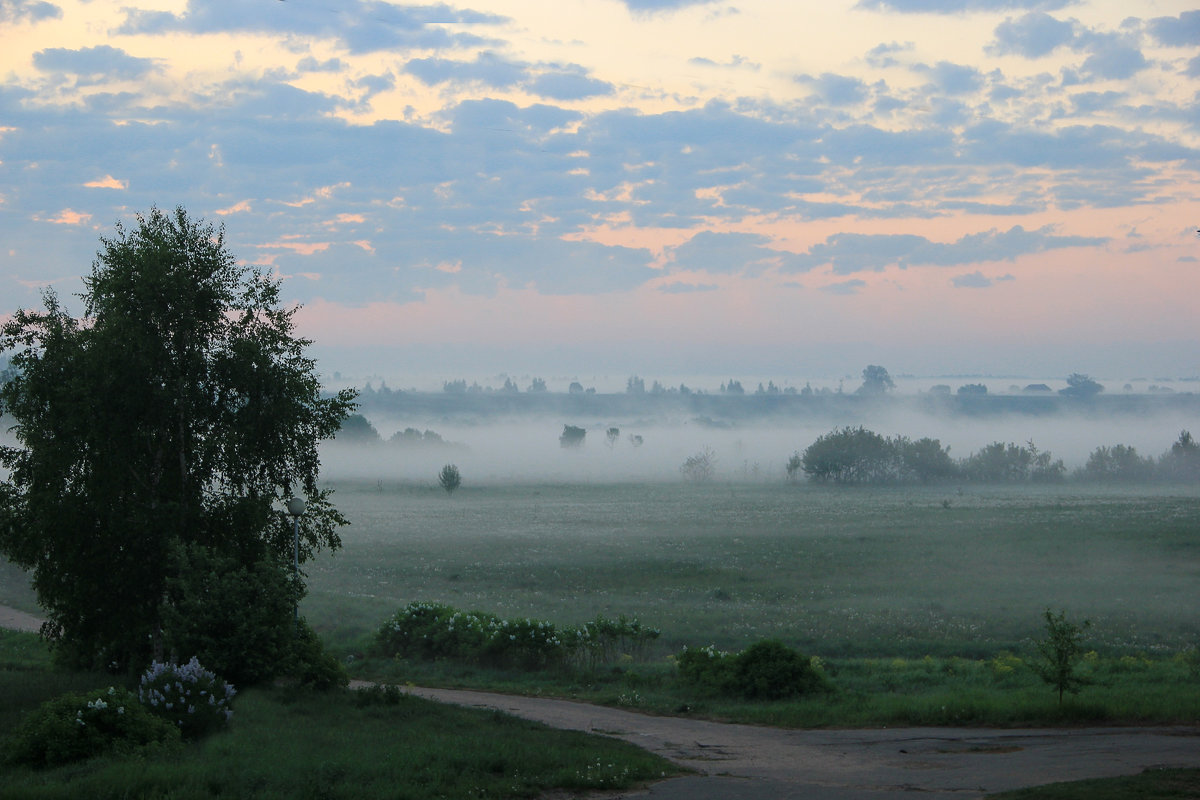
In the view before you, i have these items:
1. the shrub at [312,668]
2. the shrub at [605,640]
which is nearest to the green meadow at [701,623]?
the shrub at [605,640]

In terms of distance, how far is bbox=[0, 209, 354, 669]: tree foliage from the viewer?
22.2 meters

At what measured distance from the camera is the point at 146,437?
22891 millimetres

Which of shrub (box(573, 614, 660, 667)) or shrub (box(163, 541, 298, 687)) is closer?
shrub (box(163, 541, 298, 687))

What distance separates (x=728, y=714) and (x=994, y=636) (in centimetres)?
1792

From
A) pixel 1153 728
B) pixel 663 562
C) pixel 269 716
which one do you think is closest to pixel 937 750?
pixel 1153 728

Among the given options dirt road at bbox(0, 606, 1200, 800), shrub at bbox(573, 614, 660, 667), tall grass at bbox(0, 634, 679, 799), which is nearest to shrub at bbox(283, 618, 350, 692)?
tall grass at bbox(0, 634, 679, 799)

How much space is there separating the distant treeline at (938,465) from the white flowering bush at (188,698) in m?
146

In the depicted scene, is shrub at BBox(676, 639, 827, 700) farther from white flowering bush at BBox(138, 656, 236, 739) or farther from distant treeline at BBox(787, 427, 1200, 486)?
distant treeline at BBox(787, 427, 1200, 486)

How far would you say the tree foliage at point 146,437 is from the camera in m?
22.2

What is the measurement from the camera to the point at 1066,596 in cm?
4491

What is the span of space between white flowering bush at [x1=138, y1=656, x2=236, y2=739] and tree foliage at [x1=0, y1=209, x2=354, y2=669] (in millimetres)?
4950

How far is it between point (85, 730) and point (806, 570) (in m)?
46.2

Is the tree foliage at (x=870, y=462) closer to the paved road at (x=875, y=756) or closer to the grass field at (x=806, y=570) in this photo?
the grass field at (x=806, y=570)

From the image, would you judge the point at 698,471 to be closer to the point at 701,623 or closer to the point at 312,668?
the point at 701,623
